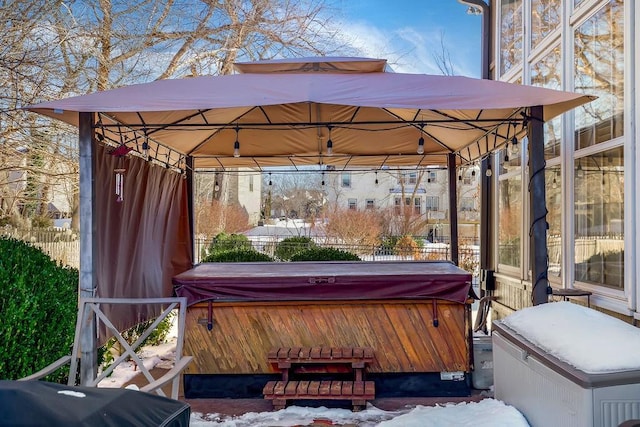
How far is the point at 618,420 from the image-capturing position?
1.97m

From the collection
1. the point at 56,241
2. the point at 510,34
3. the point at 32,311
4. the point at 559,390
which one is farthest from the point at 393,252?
the point at 559,390

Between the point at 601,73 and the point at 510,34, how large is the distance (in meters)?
2.89

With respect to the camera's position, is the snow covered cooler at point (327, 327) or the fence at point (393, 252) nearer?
the snow covered cooler at point (327, 327)

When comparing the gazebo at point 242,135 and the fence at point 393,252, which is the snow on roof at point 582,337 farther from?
the fence at point 393,252

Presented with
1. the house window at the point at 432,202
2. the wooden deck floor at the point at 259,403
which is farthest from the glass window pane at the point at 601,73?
the house window at the point at 432,202

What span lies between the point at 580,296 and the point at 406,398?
1.81 meters

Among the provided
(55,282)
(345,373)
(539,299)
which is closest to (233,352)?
(345,373)

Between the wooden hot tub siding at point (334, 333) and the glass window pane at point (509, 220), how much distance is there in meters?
2.63

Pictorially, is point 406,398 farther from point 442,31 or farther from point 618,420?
point 442,31

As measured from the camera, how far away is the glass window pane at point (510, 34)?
21.9 ft

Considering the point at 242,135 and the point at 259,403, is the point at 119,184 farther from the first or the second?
the point at 242,135

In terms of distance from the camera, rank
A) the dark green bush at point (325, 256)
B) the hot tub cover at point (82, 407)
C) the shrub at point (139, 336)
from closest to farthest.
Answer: the hot tub cover at point (82, 407), the shrub at point (139, 336), the dark green bush at point (325, 256)

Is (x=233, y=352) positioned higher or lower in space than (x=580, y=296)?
lower

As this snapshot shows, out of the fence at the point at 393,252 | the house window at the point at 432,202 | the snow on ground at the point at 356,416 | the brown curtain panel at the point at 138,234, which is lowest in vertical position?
the snow on ground at the point at 356,416
